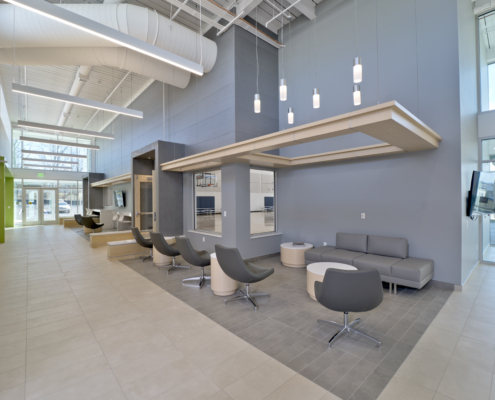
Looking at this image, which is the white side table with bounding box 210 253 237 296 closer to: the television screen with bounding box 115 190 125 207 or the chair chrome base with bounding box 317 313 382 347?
the chair chrome base with bounding box 317 313 382 347

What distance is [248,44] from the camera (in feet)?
20.9

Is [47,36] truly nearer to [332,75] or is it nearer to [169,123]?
[169,123]

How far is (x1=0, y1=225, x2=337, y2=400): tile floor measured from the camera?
1.99 meters

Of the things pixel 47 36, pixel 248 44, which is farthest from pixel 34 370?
pixel 248 44

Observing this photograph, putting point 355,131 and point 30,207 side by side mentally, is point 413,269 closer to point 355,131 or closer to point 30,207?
point 355,131

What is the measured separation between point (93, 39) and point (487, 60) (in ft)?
29.5

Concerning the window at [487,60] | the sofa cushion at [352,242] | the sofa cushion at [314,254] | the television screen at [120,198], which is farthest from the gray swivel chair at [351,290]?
the television screen at [120,198]

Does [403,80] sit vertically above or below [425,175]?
above

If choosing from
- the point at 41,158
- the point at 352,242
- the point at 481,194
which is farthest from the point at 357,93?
the point at 41,158

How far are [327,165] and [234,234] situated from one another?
274 cm

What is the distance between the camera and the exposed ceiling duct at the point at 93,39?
4.59m

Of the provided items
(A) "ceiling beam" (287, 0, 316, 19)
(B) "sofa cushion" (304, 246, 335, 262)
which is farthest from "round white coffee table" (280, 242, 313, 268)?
(A) "ceiling beam" (287, 0, 316, 19)

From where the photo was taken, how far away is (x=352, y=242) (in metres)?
5.18

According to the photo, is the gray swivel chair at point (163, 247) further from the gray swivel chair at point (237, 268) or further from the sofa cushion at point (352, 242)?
the sofa cushion at point (352, 242)
